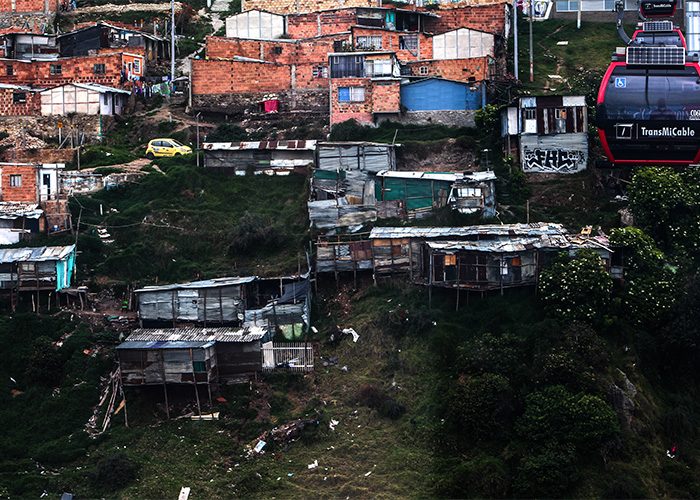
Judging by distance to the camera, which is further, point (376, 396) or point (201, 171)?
point (201, 171)

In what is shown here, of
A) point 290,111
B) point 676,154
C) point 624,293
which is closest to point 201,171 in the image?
point 290,111

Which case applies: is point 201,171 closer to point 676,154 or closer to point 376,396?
point 376,396

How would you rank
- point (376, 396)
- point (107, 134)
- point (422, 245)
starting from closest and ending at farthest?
point (376, 396) → point (422, 245) → point (107, 134)

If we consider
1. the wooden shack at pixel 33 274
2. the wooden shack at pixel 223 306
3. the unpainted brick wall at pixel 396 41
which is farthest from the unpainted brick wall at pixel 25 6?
the wooden shack at pixel 223 306

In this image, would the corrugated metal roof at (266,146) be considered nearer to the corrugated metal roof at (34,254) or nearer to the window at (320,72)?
the window at (320,72)

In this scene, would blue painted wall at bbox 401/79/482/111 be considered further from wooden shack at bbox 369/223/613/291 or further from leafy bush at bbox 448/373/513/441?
leafy bush at bbox 448/373/513/441

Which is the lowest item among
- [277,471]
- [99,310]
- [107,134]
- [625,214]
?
[277,471]

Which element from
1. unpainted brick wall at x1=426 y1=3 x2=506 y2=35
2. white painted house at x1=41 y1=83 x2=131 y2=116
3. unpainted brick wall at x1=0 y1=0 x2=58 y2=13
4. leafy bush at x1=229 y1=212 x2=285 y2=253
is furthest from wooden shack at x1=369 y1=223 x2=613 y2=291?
unpainted brick wall at x1=0 y1=0 x2=58 y2=13

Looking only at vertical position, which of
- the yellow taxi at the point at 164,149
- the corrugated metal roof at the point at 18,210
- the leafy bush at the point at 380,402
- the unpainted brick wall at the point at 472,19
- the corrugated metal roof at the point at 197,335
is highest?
the unpainted brick wall at the point at 472,19
